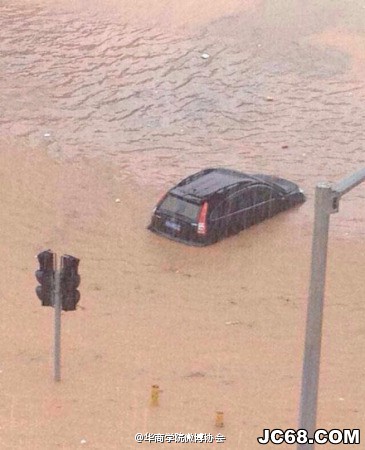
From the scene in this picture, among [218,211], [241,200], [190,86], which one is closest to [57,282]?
[218,211]

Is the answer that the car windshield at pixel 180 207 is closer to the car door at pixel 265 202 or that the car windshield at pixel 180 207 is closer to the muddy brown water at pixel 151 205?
the muddy brown water at pixel 151 205

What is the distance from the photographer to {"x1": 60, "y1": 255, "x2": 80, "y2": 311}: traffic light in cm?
1296

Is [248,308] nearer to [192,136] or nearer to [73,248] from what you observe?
[73,248]

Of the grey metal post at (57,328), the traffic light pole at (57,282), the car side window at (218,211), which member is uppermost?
the car side window at (218,211)

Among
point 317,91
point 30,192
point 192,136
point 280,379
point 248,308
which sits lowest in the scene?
point 280,379

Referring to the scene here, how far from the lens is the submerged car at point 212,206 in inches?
747

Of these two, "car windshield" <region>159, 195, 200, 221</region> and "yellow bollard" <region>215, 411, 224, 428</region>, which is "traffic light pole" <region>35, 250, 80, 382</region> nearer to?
"yellow bollard" <region>215, 411, 224, 428</region>

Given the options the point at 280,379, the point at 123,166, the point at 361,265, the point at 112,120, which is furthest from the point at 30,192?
the point at 280,379

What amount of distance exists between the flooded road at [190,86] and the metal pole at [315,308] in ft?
40.6

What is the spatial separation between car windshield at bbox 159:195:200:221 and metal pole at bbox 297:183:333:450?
11010 mm

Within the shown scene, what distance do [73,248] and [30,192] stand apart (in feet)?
9.28

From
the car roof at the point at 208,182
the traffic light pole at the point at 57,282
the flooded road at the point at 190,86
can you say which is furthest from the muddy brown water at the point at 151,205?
the traffic light pole at the point at 57,282

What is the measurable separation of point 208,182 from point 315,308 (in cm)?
1244

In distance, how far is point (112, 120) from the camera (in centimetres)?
2572
